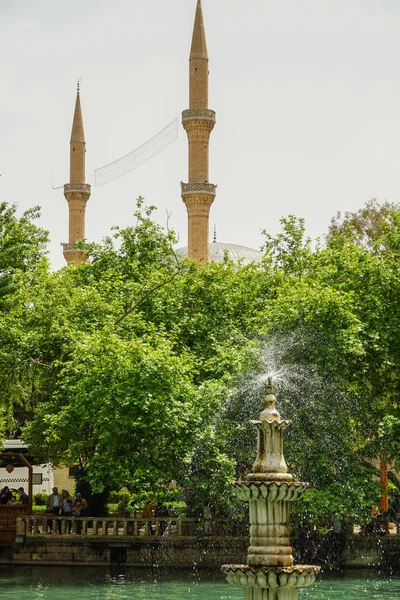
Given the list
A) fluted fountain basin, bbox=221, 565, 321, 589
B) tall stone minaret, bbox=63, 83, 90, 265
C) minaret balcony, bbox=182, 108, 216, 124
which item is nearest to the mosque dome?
tall stone minaret, bbox=63, 83, 90, 265

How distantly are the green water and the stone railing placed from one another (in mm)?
1222

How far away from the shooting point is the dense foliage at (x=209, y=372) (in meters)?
26.9

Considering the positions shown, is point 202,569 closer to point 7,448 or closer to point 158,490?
point 158,490

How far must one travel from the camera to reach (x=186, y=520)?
28406 mm

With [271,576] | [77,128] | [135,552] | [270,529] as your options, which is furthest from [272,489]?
[77,128]

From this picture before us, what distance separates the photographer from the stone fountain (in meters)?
10.4

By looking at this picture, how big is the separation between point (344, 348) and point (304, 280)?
4.73 m

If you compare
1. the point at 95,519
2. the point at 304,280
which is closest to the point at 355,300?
the point at 304,280

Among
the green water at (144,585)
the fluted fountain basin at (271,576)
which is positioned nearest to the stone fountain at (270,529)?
the fluted fountain basin at (271,576)

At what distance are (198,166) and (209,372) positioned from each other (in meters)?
25.2

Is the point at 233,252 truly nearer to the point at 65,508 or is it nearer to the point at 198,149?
the point at 198,149

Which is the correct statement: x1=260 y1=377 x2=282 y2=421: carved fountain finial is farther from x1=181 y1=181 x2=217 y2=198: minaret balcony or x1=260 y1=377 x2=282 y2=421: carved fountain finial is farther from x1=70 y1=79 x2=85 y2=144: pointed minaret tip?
x1=70 y1=79 x2=85 y2=144: pointed minaret tip

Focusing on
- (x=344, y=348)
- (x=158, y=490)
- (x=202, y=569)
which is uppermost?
(x=344, y=348)

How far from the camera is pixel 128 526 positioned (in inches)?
1206
